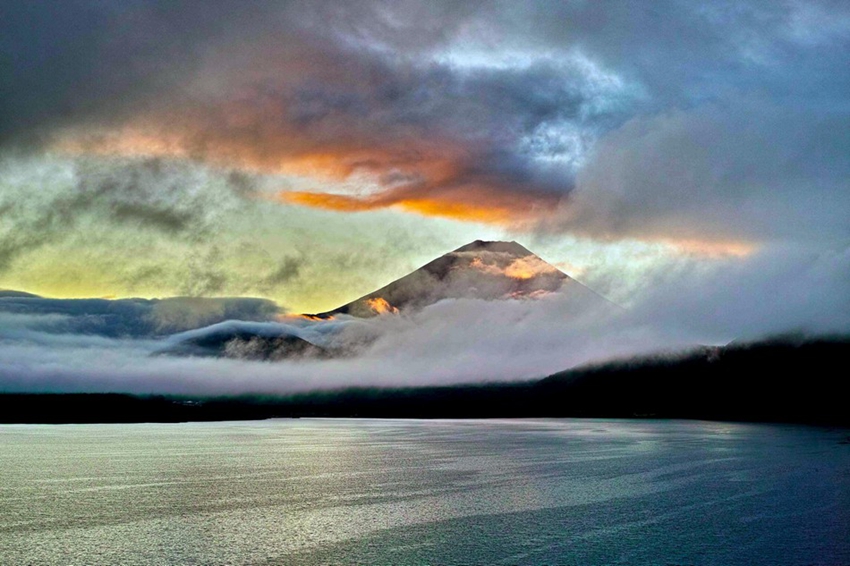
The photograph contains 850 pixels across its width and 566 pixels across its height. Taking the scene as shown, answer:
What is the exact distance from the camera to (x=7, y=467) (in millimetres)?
81375

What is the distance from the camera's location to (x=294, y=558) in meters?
34.6

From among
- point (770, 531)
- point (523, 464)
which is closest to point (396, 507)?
point (770, 531)

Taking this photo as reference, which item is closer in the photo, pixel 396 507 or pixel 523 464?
pixel 396 507

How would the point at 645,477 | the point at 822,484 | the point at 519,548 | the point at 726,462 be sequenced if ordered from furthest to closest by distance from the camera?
the point at 726,462, the point at 645,477, the point at 822,484, the point at 519,548

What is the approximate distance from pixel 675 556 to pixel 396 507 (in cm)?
2033

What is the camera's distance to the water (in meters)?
35.9

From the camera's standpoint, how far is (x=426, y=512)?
47.7 meters

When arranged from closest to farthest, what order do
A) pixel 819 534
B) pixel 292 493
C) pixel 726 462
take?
1. pixel 819 534
2. pixel 292 493
3. pixel 726 462

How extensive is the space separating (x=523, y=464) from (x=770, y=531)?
43.9m

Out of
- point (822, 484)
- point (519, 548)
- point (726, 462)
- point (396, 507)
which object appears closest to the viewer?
point (519, 548)

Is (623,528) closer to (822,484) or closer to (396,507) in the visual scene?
(396,507)

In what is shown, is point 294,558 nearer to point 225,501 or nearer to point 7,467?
point 225,501

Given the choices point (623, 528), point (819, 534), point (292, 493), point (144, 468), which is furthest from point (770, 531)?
point (144, 468)

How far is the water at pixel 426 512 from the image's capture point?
35906 millimetres
